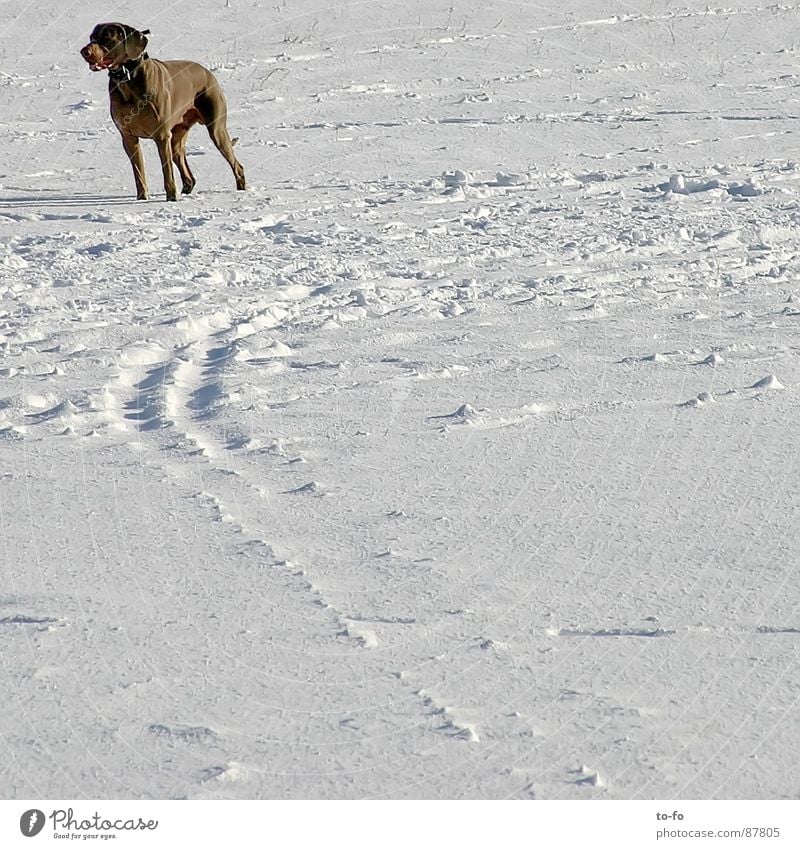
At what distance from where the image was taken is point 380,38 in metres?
15.4

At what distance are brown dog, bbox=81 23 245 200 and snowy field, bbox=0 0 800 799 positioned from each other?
0.31 m

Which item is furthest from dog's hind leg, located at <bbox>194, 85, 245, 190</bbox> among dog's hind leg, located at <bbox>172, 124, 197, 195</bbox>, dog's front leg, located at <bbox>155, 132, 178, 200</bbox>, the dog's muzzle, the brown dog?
the dog's muzzle

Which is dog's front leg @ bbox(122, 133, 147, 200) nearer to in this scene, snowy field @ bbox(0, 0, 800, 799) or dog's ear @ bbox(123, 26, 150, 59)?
snowy field @ bbox(0, 0, 800, 799)

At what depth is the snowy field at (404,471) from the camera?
3.16 metres

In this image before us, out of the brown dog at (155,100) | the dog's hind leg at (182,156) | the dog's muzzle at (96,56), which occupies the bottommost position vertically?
the dog's hind leg at (182,156)

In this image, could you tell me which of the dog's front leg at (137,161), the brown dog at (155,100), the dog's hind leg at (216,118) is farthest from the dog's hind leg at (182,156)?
the dog's front leg at (137,161)

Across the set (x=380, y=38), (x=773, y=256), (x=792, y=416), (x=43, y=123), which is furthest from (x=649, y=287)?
(x=380, y=38)

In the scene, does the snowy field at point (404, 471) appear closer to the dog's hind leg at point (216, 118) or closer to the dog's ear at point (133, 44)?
the dog's hind leg at point (216, 118)

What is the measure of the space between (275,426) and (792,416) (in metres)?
1.91

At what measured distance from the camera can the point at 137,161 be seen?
9.12m

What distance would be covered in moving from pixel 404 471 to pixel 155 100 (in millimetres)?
4774

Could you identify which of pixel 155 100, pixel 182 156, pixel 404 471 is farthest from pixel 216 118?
pixel 404 471

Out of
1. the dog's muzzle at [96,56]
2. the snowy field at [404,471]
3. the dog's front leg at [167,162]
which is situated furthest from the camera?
the dog's front leg at [167,162]

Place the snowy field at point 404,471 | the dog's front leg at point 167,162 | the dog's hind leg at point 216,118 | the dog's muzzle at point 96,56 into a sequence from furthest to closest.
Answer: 1. the dog's hind leg at point 216,118
2. the dog's front leg at point 167,162
3. the dog's muzzle at point 96,56
4. the snowy field at point 404,471
